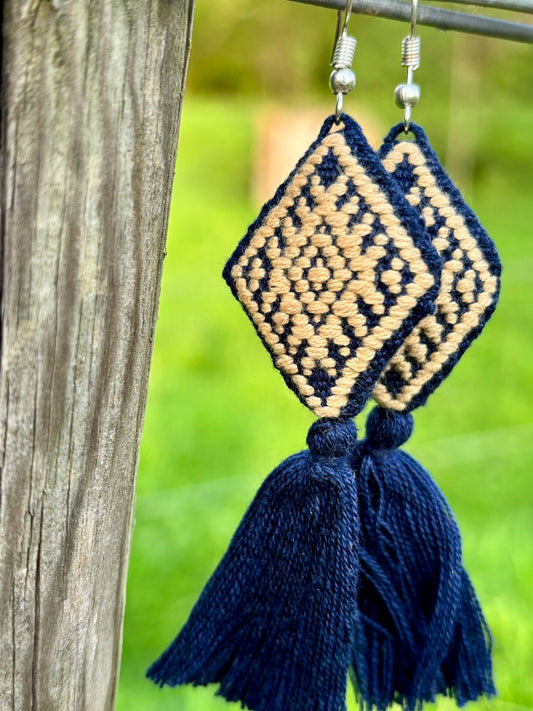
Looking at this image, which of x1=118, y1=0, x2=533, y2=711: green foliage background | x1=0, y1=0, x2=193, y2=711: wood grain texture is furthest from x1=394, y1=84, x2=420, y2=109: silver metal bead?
x1=118, y1=0, x2=533, y2=711: green foliage background

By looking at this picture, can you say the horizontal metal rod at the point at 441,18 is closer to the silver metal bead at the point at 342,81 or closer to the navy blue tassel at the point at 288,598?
the silver metal bead at the point at 342,81

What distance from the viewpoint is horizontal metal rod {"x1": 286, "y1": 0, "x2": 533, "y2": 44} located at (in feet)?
2.12

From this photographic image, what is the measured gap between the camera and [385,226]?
62cm

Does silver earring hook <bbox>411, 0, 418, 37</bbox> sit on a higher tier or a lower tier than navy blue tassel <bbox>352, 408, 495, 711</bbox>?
higher

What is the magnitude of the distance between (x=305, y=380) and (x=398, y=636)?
297mm

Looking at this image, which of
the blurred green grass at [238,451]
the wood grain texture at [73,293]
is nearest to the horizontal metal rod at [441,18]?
the wood grain texture at [73,293]

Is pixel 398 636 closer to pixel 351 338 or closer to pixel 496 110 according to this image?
pixel 351 338

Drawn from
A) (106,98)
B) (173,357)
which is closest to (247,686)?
(106,98)

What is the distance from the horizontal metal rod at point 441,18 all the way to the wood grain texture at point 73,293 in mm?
172

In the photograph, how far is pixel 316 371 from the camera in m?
0.65

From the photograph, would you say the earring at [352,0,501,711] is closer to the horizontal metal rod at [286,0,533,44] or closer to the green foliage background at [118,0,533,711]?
the horizontal metal rod at [286,0,533,44]

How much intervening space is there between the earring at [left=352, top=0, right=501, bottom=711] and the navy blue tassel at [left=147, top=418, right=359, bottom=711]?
0.07 m

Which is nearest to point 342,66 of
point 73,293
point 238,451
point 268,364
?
point 73,293

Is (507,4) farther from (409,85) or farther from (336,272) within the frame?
(336,272)
